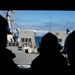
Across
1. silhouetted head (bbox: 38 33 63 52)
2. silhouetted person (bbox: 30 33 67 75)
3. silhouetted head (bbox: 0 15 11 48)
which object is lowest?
silhouetted person (bbox: 30 33 67 75)

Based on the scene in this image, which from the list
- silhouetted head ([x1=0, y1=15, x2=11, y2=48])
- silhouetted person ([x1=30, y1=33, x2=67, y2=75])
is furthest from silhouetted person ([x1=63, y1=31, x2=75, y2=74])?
silhouetted head ([x1=0, y1=15, x2=11, y2=48])

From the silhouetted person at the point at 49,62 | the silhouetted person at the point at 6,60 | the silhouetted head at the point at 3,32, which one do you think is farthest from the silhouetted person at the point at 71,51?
the silhouetted head at the point at 3,32

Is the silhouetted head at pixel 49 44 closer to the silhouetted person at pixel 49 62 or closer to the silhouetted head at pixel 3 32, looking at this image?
the silhouetted person at pixel 49 62

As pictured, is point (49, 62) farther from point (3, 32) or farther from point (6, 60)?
point (3, 32)

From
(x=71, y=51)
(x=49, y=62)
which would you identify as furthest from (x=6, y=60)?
(x=71, y=51)

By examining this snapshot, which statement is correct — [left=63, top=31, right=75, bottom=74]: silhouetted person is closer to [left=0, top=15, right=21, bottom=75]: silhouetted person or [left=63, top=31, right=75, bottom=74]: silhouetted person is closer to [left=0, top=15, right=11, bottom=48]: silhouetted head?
[left=0, top=15, right=21, bottom=75]: silhouetted person

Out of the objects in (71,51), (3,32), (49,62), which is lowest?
(49,62)

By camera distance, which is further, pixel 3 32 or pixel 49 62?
pixel 3 32

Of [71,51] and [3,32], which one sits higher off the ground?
[3,32]

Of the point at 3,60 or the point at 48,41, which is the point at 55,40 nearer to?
the point at 48,41
